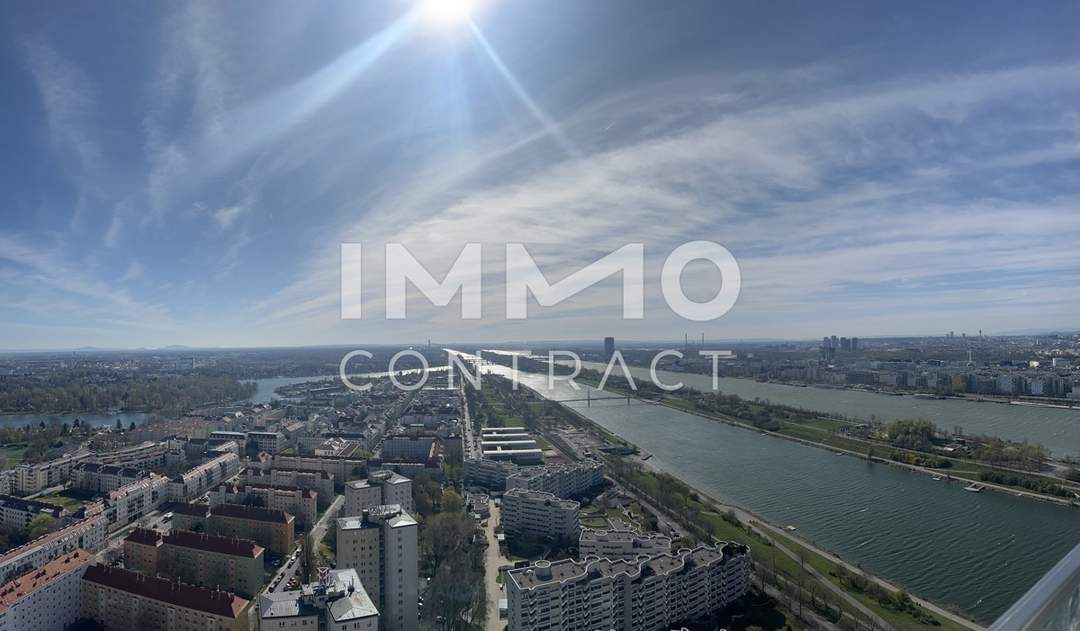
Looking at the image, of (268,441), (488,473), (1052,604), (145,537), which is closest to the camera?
(1052,604)

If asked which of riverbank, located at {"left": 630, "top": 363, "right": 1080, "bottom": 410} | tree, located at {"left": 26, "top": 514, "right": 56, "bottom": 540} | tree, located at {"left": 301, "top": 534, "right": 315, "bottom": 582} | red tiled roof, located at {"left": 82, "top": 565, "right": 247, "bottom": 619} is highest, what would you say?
riverbank, located at {"left": 630, "top": 363, "right": 1080, "bottom": 410}

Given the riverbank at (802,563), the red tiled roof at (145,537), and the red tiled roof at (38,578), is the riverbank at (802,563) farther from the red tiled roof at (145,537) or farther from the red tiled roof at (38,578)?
the red tiled roof at (38,578)

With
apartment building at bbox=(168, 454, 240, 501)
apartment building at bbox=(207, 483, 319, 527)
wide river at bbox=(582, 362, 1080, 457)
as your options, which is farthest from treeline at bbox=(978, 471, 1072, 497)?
apartment building at bbox=(168, 454, 240, 501)

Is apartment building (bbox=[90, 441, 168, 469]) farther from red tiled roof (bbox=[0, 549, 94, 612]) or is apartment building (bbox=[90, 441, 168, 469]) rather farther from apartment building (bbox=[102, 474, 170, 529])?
red tiled roof (bbox=[0, 549, 94, 612])

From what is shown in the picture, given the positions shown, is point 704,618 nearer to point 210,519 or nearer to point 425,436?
point 210,519

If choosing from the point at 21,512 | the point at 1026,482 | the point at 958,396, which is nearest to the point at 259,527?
the point at 21,512

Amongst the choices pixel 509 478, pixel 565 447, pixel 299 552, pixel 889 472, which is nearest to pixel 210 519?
pixel 299 552

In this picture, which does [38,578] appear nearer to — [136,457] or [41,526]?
[41,526]
